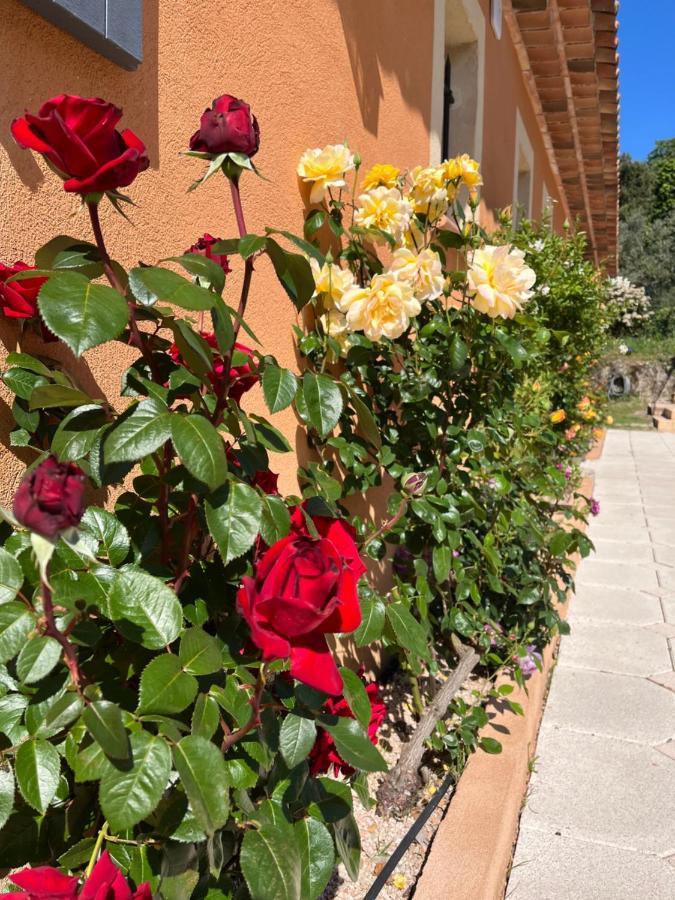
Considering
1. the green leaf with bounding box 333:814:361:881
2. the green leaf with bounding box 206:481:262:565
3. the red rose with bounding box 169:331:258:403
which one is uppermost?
the red rose with bounding box 169:331:258:403

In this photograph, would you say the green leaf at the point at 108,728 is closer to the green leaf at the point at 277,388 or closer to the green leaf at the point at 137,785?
the green leaf at the point at 137,785

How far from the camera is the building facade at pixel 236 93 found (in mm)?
1188

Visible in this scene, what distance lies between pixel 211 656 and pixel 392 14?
8.88 feet

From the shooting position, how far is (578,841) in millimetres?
2227

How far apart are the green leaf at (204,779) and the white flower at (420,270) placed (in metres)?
1.49

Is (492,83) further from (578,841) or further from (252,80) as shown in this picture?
(578,841)

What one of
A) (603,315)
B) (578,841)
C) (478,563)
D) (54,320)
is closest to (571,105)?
(603,315)

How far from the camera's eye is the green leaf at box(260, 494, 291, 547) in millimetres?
1034

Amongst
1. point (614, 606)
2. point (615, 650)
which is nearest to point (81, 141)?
point (615, 650)

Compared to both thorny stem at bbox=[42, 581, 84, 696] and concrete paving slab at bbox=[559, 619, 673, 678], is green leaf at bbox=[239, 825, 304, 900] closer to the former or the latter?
thorny stem at bbox=[42, 581, 84, 696]

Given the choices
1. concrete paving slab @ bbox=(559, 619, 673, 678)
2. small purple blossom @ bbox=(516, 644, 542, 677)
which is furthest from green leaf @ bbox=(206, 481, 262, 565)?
concrete paving slab @ bbox=(559, 619, 673, 678)

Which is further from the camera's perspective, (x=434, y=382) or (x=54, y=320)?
(x=434, y=382)

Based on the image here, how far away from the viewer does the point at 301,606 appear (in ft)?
2.57

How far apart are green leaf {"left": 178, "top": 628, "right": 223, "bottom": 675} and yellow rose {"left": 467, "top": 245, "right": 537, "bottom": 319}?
140cm
